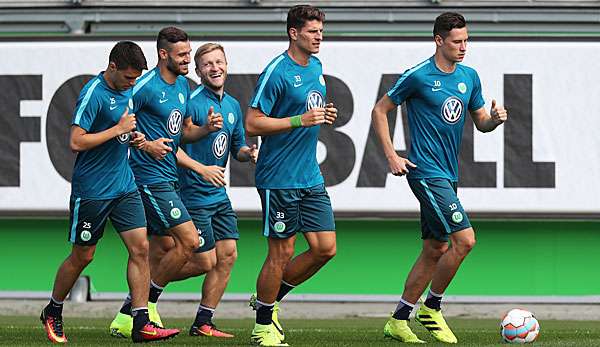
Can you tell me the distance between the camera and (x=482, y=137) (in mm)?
14094

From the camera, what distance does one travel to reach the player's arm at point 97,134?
324 inches

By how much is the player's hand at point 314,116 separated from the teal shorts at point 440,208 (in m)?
1.08

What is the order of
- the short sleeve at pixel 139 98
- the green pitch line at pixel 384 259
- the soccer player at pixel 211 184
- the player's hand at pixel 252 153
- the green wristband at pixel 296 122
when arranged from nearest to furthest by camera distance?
the green wristband at pixel 296 122, the short sleeve at pixel 139 98, the player's hand at pixel 252 153, the soccer player at pixel 211 184, the green pitch line at pixel 384 259

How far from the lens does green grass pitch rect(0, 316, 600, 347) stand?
868 cm

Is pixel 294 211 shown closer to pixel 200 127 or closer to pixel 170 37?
pixel 200 127

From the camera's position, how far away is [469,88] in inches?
356

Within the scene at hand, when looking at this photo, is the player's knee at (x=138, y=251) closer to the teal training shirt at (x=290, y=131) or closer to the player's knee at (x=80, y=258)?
the player's knee at (x=80, y=258)

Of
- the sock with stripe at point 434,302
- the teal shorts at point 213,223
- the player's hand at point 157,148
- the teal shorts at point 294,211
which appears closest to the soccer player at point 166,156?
the player's hand at point 157,148

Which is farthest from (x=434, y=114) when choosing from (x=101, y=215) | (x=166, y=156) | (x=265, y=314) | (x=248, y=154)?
(x=101, y=215)

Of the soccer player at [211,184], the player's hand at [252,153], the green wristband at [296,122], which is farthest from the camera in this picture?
the soccer player at [211,184]

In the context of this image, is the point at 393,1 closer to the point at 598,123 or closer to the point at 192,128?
the point at 598,123

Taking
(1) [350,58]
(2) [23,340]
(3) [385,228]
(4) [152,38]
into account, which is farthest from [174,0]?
(2) [23,340]

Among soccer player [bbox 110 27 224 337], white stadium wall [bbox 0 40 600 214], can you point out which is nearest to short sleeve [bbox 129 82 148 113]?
soccer player [bbox 110 27 224 337]

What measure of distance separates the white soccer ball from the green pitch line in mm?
5766
